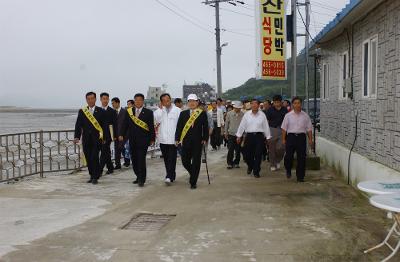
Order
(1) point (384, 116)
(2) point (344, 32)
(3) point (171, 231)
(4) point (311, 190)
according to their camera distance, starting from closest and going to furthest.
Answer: (3) point (171, 231), (1) point (384, 116), (4) point (311, 190), (2) point (344, 32)

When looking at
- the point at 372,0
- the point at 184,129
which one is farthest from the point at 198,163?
the point at 372,0

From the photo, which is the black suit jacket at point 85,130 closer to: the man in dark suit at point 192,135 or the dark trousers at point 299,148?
the man in dark suit at point 192,135

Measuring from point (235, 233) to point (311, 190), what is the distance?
10.3ft

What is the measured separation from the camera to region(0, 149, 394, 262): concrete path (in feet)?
16.3

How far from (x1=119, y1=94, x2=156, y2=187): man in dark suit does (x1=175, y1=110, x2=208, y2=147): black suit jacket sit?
0.62 metres

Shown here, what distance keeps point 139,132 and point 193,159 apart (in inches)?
46.5

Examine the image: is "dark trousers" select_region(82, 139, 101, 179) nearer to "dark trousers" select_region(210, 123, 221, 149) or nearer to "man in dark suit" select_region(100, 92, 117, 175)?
"man in dark suit" select_region(100, 92, 117, 175)

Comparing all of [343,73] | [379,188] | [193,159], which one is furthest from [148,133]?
[379,188]

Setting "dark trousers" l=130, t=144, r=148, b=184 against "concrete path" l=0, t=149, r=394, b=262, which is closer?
"concrete path" l=0, t=149, r=394, b=262

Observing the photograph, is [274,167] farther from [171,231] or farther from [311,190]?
[171,231]

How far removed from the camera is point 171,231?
5.79 metres

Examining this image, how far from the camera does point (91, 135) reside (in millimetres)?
9344

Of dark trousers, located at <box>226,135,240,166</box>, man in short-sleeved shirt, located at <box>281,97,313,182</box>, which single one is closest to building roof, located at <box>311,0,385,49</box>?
man in short-sleeved shirt, located at <box>281,97,313,182</box>

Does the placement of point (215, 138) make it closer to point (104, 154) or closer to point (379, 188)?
point (104, 154)
